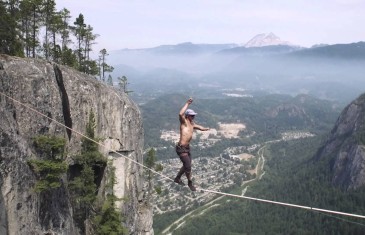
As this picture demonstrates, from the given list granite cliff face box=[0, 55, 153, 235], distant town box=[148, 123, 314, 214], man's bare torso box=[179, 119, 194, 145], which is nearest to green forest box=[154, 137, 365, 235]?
distant town box=[148, 123, 314, 214]

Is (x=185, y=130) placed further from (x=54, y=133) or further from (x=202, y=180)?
(x=202, y=180)

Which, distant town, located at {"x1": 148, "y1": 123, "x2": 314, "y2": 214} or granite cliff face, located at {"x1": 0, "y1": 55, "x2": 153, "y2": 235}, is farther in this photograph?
distant town, located at {"x1": 148, "y1": 123, "x2": 314, "y2": 214}

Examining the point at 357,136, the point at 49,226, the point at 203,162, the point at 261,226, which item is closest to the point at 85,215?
the point at 49,226

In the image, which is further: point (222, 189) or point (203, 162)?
point (203, 162)

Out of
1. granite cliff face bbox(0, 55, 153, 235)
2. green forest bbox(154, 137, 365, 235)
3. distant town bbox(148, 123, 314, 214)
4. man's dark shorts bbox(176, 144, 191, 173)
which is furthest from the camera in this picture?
distant town bbox(148, 123, 314, 214)

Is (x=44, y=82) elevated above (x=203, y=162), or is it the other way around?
(x=44, y=82)

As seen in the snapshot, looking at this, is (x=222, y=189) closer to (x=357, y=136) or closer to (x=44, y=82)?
(x=357, y=136)

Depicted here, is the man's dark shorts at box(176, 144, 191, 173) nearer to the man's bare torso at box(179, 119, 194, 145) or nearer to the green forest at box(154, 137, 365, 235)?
the man's bare torso at box(179, 119, 194, 145)
